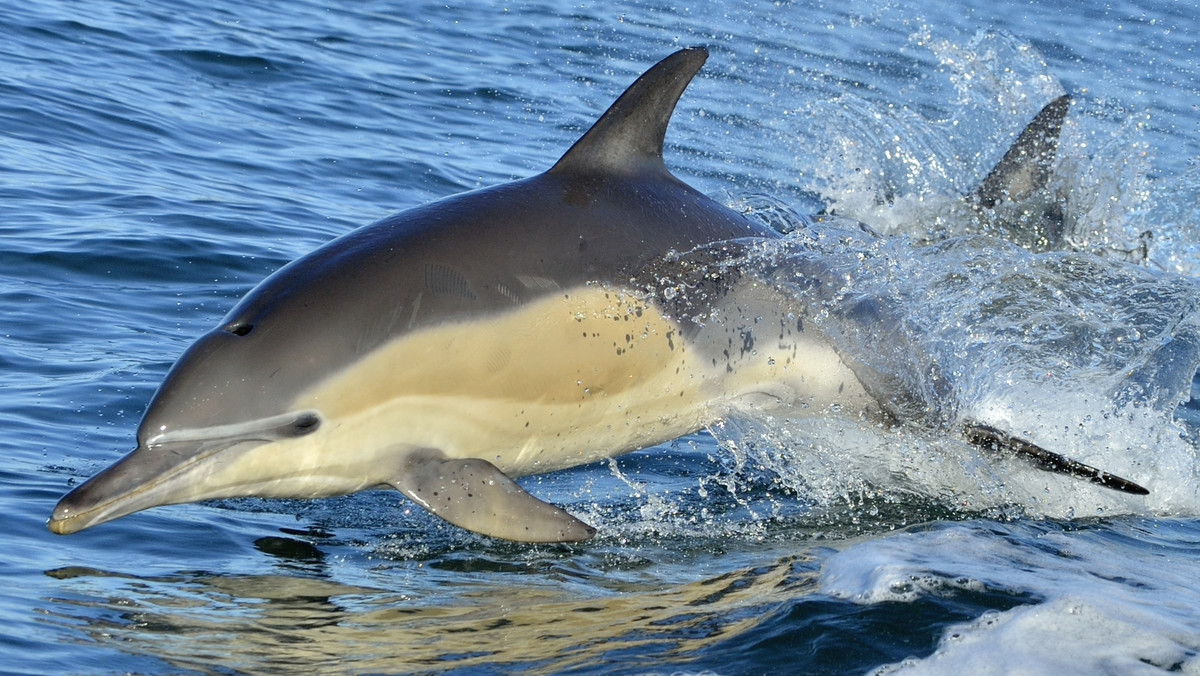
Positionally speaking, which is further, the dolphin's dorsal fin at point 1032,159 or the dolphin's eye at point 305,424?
the dolphin's dorsal fin at point 1032,159

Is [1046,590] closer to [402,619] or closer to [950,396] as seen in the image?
[950,396]

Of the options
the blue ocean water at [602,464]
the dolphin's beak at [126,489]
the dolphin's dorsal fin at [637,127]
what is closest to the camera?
the blue ocean water at [602,464]

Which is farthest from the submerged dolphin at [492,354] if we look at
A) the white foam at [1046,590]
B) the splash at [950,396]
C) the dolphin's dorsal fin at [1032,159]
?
the dolphin's dorsal fin at [1032,159]

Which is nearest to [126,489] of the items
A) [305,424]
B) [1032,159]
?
[305,424]

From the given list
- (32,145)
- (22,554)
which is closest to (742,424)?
(22,554)

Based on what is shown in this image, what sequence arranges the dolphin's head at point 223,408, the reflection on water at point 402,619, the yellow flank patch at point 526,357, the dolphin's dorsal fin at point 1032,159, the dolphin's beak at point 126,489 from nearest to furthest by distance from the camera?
the reflection on water at point 402,619 < the dolphin's beak at point 126,489 < the dolphin's head at point 223,408 < the yellow flank patch at point 526,357 < the dolphin's dorsal fin at point 1032,159

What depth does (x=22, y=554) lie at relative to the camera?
4824 millimetres

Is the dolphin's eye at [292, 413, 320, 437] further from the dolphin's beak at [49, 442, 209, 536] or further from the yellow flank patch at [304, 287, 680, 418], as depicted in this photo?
the dolphin's beak at [49, 442, 209, 536]

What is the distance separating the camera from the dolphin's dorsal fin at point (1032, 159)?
32.6 ft

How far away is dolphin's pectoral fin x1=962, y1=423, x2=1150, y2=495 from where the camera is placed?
18.4ft

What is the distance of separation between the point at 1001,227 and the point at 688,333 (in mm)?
5216

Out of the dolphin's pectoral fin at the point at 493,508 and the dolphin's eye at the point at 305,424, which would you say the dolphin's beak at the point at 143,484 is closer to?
the dolphin's eye at the point at 305,424

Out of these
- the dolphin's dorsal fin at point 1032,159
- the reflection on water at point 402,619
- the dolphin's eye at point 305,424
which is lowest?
the reflection on water at point 402,619

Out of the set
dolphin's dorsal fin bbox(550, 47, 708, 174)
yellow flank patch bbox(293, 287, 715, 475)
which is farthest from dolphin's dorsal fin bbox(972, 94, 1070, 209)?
yellow flank patch bbox(293, 287, 715, 475)
